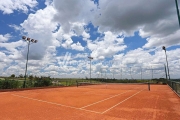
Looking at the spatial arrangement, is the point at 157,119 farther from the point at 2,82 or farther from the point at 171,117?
the point at 2,82

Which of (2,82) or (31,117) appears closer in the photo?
(31,117)

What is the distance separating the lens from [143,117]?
8.14m

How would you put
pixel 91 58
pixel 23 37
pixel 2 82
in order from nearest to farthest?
A: pixel 2 82 → pixel 23 37 → pixel 91 58

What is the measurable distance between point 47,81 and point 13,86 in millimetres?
8696

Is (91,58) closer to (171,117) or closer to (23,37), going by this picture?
(23,37)

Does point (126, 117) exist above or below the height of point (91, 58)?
below

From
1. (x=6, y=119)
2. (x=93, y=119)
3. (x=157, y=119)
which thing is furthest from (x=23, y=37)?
(x=157, y=119)

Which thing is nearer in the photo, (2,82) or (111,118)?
(111,118)

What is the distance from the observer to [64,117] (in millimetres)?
8180

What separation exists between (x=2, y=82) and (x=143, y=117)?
25.1 meters

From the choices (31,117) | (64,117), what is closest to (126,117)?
(64,117)

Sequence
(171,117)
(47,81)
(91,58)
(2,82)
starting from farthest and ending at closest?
(91,58), (47,81), (2,82), (171,117)

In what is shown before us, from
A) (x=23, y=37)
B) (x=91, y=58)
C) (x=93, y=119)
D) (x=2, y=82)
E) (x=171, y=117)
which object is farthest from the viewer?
(x=91, y=58)

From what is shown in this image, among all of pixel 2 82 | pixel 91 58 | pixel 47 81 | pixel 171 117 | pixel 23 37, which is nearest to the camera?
pixel 171 117
